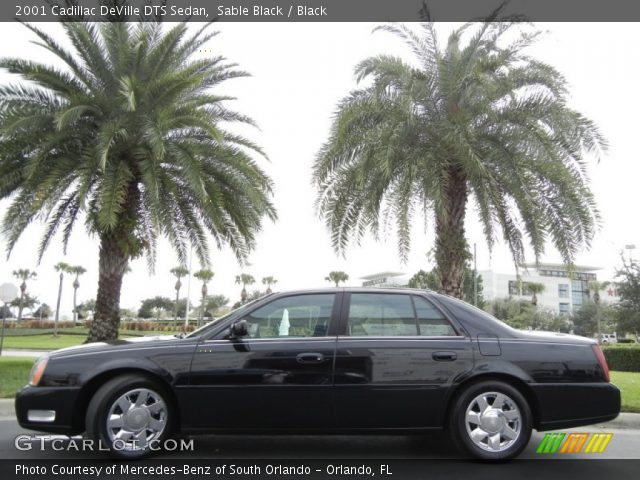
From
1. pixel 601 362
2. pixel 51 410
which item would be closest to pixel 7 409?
pixel 51 410

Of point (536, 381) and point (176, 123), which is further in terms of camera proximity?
point (176, 123)

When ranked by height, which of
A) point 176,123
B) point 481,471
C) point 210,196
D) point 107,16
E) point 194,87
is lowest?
point 481,471

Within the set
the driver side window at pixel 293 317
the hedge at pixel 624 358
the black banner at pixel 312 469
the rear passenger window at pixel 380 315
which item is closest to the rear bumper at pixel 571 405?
the black banner at pixel 312 469

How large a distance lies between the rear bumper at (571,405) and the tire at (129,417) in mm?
3261

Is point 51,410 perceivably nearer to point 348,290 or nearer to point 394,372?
point 348,290

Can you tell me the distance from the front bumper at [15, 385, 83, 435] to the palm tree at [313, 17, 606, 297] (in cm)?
734

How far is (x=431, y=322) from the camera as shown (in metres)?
5.12

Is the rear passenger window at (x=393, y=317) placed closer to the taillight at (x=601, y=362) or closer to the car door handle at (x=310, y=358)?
the car door handle at (x=310, y=358)

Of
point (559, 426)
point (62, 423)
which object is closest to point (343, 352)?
point (559, 426)

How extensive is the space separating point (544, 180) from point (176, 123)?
789cm

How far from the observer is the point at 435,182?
10.8 metres

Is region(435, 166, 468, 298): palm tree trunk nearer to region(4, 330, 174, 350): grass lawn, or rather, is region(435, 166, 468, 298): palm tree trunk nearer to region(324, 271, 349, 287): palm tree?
region(4, 330, 174, 350): grass lawn

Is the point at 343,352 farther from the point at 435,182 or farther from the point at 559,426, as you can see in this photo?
the point at 435,182

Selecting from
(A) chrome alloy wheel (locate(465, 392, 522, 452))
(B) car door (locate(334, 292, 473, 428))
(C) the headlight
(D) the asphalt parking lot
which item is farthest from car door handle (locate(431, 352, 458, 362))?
(C) the headlight
